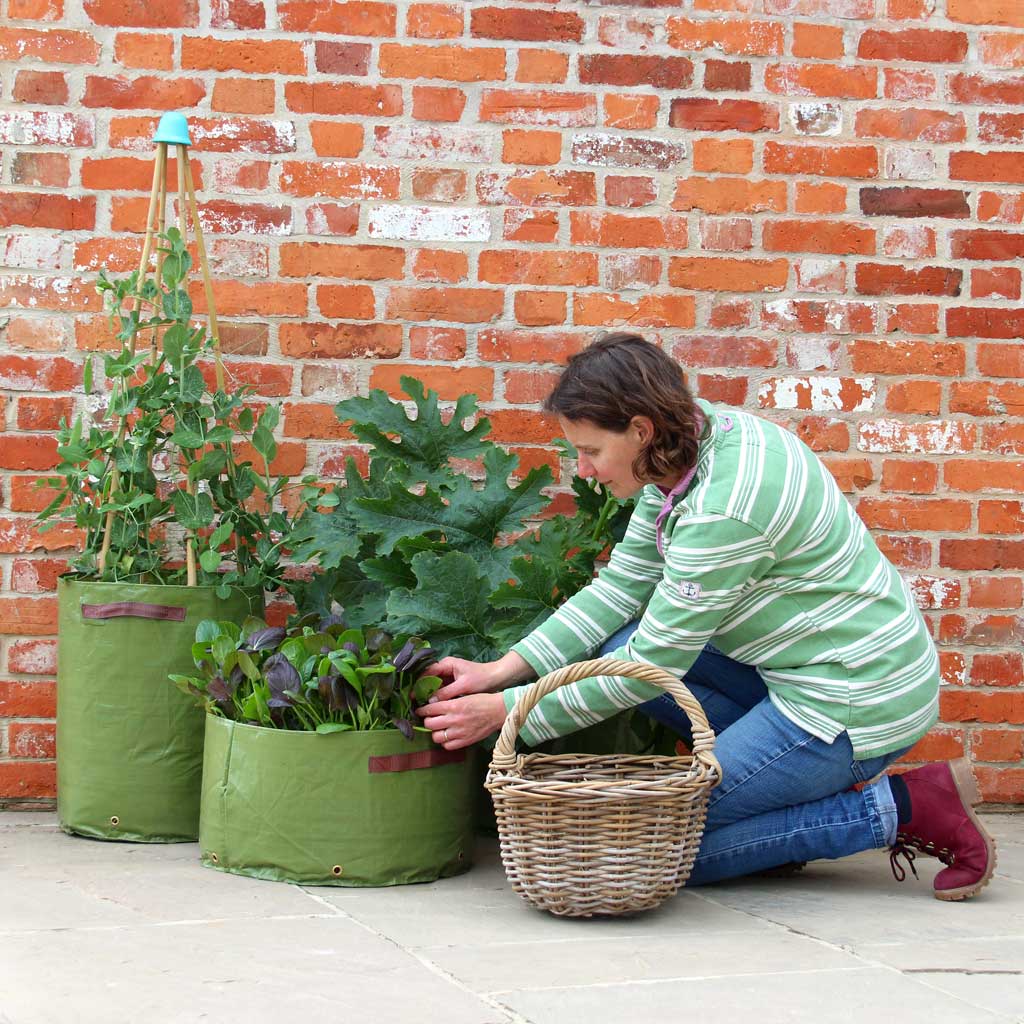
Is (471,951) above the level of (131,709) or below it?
below

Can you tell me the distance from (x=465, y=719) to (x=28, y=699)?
1.13 meters

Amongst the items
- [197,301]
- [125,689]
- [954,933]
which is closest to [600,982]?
[954,933]

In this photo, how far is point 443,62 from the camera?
2.97m

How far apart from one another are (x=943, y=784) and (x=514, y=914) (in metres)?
0.80

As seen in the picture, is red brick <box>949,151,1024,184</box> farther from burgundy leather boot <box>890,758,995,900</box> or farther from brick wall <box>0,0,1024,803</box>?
burgundy leather boot <box>890,758,995,900</box>

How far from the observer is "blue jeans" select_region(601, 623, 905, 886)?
2.32 meters

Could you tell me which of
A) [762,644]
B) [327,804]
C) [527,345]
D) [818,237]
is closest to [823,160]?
[818,237]

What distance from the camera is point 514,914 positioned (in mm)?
2236

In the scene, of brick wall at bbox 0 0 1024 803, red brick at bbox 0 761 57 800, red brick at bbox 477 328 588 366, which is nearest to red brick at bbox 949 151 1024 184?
brick wall at bbox 0 0 1024 803

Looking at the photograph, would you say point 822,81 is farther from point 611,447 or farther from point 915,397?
point 611,447

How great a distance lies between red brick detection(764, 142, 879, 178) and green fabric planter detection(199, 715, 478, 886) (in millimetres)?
1522

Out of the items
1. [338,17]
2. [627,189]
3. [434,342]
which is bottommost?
[434,342]

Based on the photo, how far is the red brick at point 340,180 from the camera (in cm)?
295

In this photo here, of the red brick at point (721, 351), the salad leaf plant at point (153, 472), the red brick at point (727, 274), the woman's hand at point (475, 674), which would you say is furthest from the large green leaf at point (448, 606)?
the red brick at point (727, 274)
